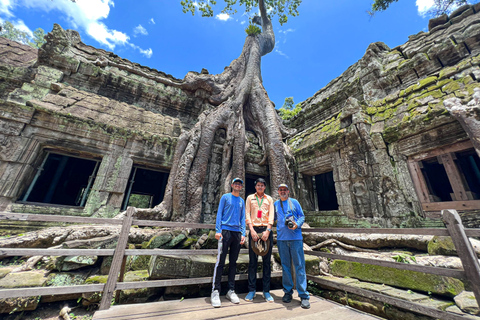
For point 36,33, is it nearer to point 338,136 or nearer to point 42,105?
point 42,105

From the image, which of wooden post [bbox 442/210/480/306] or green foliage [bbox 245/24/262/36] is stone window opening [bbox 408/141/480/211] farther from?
green foliage [bbox 245/24/262/36]

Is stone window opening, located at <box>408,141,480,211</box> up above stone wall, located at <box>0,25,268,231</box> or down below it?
below

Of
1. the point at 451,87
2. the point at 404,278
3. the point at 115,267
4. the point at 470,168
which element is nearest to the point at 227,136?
the point at 115,267

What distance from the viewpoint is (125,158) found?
586 cm

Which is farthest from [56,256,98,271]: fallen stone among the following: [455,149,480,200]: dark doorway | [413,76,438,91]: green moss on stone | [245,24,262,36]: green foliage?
[245,24,262,36]: green foliage

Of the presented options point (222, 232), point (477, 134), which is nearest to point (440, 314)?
point (222, 232)

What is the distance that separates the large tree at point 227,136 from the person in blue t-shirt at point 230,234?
2.42m

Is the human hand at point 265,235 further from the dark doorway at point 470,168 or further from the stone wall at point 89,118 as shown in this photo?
the dark doorway at point 470,168

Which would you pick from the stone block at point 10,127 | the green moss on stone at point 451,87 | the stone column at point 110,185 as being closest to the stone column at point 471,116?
the green moss on stone at point 451,87

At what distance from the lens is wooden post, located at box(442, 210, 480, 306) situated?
1606 mm

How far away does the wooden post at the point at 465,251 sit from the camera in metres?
1.61

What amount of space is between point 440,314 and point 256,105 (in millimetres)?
6720

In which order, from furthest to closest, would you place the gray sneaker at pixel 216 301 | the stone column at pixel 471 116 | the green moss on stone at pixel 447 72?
the green moss on stone at pixel 447 72 < the stone column at pixel 471 116 < the gray sneaker at pixel 216 301

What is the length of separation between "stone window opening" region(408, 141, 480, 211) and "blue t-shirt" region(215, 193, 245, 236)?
433 cm
